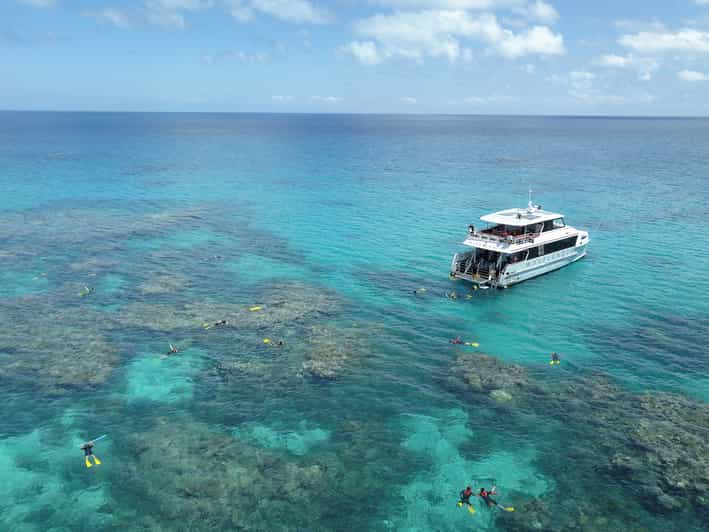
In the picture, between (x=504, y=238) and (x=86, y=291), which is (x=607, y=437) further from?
(x=86, y=291)

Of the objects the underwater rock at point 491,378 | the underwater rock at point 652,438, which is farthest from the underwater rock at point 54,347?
the underwater rock at point 652,438

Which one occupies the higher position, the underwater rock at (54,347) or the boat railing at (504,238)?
the boat railing at (504,238)

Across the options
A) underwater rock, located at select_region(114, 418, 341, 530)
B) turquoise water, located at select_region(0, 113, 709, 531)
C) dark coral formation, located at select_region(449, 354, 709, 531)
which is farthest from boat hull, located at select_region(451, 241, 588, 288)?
underwater rock, located at select_region(114, 418, 341, 530)

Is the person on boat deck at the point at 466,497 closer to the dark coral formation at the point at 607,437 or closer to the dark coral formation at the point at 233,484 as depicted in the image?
the dark coral formation at the point at 607,437

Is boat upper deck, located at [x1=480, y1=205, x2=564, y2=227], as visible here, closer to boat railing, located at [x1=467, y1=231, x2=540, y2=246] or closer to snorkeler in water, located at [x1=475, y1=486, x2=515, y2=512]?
boat railing, located at [x1=467, y1=231, x2=540, y2=246]

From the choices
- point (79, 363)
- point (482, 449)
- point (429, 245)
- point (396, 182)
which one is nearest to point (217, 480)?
point (482, 449)

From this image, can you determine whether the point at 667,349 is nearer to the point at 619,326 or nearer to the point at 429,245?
the point at 619,326

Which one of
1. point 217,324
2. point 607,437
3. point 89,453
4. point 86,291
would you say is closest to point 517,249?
point 607,437
